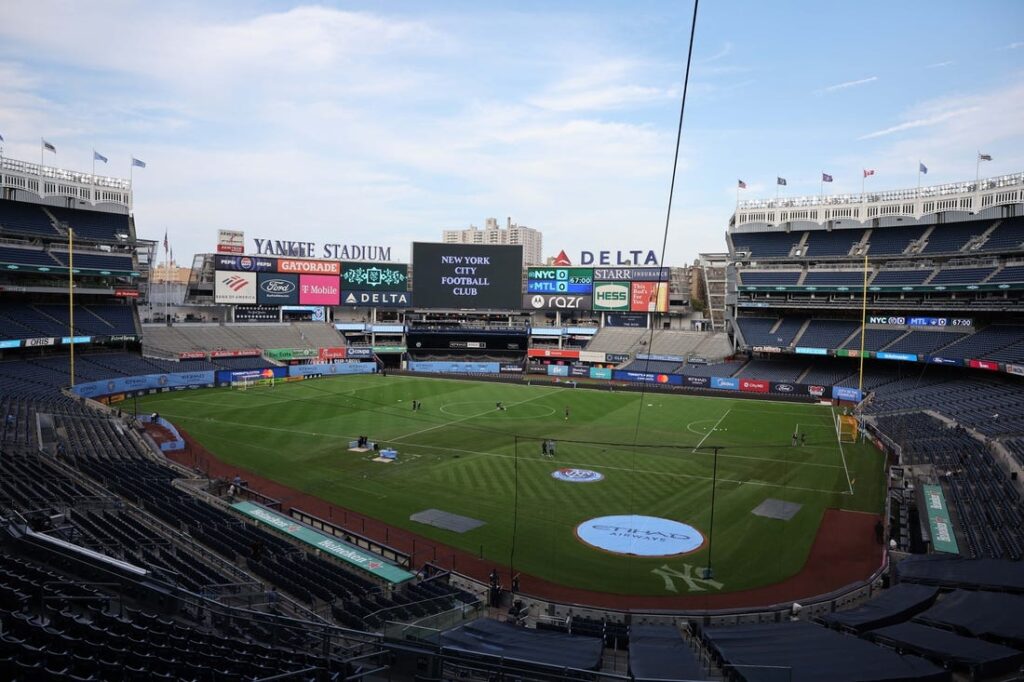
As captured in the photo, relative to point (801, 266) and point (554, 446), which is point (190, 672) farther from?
point (801, 266)

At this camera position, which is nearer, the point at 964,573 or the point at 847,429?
the point at 964,573

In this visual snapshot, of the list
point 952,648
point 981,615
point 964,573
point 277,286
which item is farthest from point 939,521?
point 277,286

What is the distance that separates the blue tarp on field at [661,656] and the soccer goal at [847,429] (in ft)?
99.4

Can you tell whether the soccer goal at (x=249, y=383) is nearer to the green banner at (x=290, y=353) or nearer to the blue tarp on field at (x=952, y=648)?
the green banner at (x=290, y=353)

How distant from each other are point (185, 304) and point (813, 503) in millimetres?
67207

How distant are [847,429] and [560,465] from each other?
69.2ft

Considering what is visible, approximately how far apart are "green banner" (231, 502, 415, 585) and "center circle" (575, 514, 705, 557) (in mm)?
7556

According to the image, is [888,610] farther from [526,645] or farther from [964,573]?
[526,645]

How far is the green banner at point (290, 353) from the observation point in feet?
224

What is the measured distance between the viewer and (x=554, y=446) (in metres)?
37.7

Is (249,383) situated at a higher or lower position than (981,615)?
lower

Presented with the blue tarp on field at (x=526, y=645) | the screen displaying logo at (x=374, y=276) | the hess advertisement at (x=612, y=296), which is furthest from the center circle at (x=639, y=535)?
the screen displaying logo at (x=374, y=276)

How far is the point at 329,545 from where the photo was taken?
21141mm

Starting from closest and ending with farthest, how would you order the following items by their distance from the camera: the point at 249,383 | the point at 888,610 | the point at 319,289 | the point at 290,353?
the point at 888,610 < the point at 249,383 < the point at 290,353 < the point at 319,289
